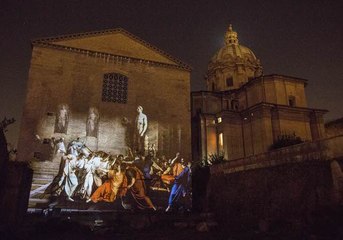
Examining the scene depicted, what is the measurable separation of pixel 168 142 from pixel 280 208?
13391 millimetres

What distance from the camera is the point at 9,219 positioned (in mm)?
9008

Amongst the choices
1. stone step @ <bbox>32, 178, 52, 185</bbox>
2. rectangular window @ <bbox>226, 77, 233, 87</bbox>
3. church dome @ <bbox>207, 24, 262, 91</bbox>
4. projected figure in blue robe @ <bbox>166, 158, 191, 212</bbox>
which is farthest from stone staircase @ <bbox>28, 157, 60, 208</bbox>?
rectangular window @ <bbox>226, 77, 233, 87</bbox>

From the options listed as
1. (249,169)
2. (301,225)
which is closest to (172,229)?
(249,169)

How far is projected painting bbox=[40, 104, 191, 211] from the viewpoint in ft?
65.0

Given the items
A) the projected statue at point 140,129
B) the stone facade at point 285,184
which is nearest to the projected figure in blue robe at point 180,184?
the projected statue at point 140,129

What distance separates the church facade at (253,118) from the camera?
89.0 ft

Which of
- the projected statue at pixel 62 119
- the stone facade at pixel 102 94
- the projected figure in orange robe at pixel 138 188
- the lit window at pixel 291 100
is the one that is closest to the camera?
the projected figure in orange robe at pixel 138 188

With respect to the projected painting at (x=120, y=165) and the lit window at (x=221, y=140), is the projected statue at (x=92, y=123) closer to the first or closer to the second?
the projected painting at (x=120, y=165)

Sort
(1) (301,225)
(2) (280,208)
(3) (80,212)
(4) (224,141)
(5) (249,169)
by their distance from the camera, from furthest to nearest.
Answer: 1. (4) (224,141)
2. (3) (80,212)
3. (5) (249,169)
4. (2) (280,208)
5. (1) (301,225)

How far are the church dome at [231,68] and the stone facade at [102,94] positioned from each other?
43.8ft

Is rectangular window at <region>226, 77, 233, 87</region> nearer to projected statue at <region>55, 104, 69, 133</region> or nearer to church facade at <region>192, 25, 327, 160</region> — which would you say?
church facade at <region>192, 25, 327, 160</region>

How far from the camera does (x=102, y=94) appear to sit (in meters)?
23.5

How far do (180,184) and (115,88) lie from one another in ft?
32.4

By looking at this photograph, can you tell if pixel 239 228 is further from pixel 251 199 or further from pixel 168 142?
pixel 168 142
